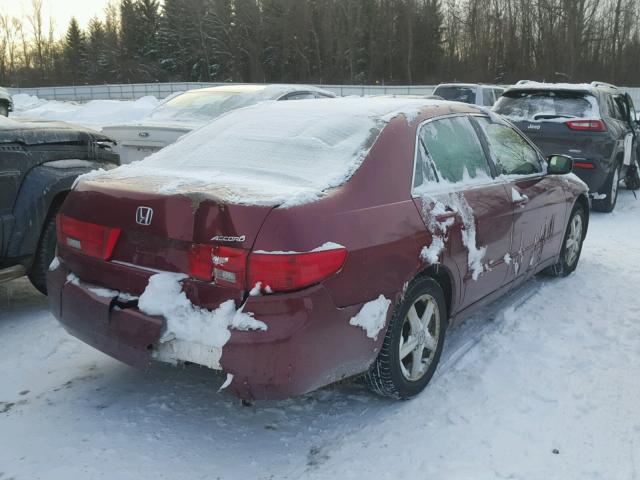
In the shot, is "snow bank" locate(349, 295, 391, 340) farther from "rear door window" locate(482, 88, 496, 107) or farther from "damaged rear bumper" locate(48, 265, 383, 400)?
"rear door window" locate(482, 88, 496, 107)

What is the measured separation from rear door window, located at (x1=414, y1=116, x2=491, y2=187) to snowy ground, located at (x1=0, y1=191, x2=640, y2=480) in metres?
1.17

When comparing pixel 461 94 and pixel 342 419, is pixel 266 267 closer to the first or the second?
pixel 342 419

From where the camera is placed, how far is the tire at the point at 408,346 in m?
3.13

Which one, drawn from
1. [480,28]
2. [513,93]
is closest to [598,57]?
[480,28]

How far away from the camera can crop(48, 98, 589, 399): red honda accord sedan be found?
2.61m

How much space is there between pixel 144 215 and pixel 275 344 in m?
0.89

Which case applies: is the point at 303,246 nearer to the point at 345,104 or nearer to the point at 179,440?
the point at 179,440

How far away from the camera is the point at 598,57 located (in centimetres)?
4581

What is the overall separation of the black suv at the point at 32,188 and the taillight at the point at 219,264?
2089 millimetres

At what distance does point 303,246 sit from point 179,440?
46.2 inches

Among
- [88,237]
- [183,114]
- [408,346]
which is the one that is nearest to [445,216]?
[408,346]

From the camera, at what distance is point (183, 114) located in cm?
750

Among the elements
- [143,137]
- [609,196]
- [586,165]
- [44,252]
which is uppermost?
[143,137]

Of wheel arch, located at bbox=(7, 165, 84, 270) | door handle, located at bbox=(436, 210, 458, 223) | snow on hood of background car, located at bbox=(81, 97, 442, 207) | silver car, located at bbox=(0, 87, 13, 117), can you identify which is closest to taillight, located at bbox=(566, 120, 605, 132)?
snow on hood of background car, located at bbox=(81, 97, 442, 207)
